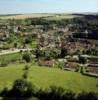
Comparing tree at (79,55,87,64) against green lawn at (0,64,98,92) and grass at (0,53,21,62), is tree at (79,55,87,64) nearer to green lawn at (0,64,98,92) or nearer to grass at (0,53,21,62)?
green lawn at (0,64,98,92)

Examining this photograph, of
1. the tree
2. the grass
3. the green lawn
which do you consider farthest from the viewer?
the grass

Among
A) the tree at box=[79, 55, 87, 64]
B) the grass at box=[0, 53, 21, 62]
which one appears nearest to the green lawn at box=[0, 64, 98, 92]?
the tree at box=[79, 55, 87, 64]

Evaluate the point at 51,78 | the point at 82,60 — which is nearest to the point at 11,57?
the point at 82,60

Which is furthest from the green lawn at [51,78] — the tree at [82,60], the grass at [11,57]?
the grass at [11,57]

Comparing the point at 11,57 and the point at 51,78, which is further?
the point at 11,57

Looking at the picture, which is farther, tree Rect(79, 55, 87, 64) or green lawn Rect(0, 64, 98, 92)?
tree Rect(79, 55, 87, 64)

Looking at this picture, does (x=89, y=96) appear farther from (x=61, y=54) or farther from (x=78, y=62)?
(x=61, y=54)

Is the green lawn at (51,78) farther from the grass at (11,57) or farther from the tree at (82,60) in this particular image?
the grass at (11,57)

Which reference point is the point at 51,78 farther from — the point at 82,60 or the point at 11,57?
the point at 11,57
